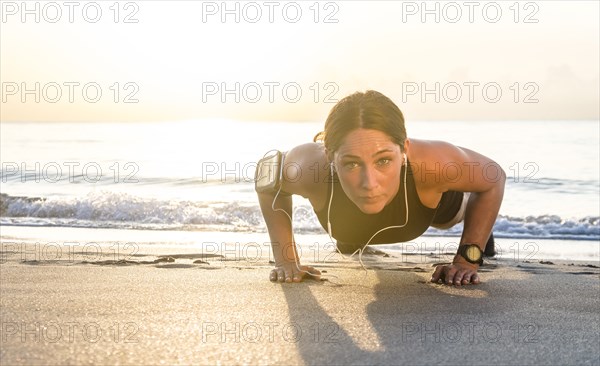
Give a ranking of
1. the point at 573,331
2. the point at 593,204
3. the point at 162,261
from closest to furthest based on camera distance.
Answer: the point at 573,331, the point at 162,261, the point at 593,204

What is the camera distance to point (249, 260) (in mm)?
6129

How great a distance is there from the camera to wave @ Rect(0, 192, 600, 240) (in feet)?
34.7

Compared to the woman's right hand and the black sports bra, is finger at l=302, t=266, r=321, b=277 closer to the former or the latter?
the woman's right hand

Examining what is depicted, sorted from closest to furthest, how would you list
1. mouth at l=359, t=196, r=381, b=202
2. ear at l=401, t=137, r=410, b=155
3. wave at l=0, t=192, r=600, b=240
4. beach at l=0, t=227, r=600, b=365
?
beach at l=0, t=227, r=600, b=365 → mouth at l=359, t=196, r=381, b=202 → ear at l=401, t=137, r=410, b=155 → wave at l=0, t=192, r=600, b=240

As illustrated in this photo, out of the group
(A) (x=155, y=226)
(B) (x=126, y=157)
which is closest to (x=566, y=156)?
(B) (x=126, y=157)

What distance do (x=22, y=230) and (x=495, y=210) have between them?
6916 millimetres

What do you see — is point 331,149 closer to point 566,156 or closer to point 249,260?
point 249,260

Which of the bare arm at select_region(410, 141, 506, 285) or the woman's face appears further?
the bare arm at select_region(410, 141, 506, 285)

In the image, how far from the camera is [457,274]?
14.9ft

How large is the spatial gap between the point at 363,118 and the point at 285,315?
1.11 m

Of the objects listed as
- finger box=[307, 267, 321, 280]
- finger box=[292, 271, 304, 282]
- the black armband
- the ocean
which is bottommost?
the ocean

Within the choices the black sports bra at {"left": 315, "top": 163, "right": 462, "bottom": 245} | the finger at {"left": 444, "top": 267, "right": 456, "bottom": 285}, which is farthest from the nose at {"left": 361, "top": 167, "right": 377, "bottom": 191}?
the finger at {"left": 444, "top": 267, "right": 456, "bottom": 285}

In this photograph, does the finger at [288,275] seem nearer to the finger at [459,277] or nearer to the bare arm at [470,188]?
the bare arm at [470,188]

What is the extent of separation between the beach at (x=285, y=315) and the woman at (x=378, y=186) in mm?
247
